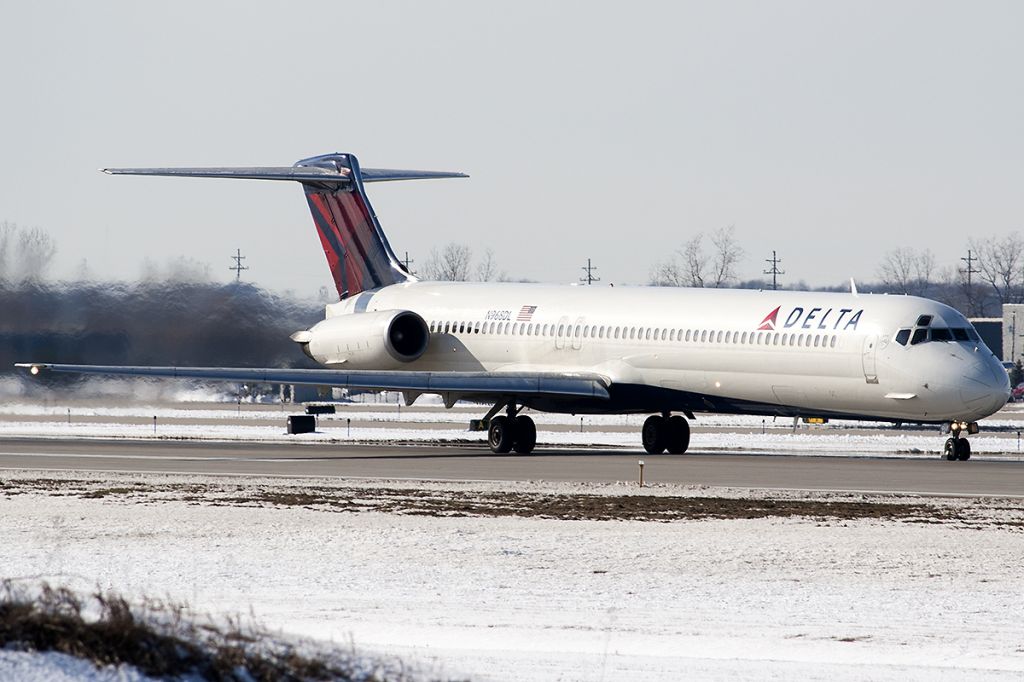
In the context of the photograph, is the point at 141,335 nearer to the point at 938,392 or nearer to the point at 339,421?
the point at 339,421

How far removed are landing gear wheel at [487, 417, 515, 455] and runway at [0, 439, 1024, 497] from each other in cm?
42

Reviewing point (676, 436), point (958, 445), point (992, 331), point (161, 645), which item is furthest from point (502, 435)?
point (992, 331)

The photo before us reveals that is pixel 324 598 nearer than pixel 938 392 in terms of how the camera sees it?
Yes

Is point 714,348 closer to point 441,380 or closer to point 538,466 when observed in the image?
point 538,466

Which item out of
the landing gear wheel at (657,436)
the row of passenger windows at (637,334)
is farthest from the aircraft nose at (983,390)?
the landing gear wheel at (657,436)

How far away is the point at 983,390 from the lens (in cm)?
3020

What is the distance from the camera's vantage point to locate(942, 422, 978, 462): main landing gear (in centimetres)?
3186

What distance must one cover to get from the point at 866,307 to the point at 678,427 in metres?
5.29

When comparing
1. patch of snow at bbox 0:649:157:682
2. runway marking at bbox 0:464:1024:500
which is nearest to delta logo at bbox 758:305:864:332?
runway marking at bbox 0:464:1024:500

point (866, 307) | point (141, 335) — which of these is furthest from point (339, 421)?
point (866, 307)

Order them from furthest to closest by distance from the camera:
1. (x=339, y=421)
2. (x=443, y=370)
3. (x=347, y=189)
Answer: (x=339, y=421)
(x=347, y=189)
(x=443, y=370)

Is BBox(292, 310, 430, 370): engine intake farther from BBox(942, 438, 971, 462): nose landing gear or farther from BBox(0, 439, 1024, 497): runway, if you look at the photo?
BBox(942, 438, 971, 462): nose landing gear

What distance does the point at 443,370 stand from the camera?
127 ft

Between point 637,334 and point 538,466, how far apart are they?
18.0 ft
